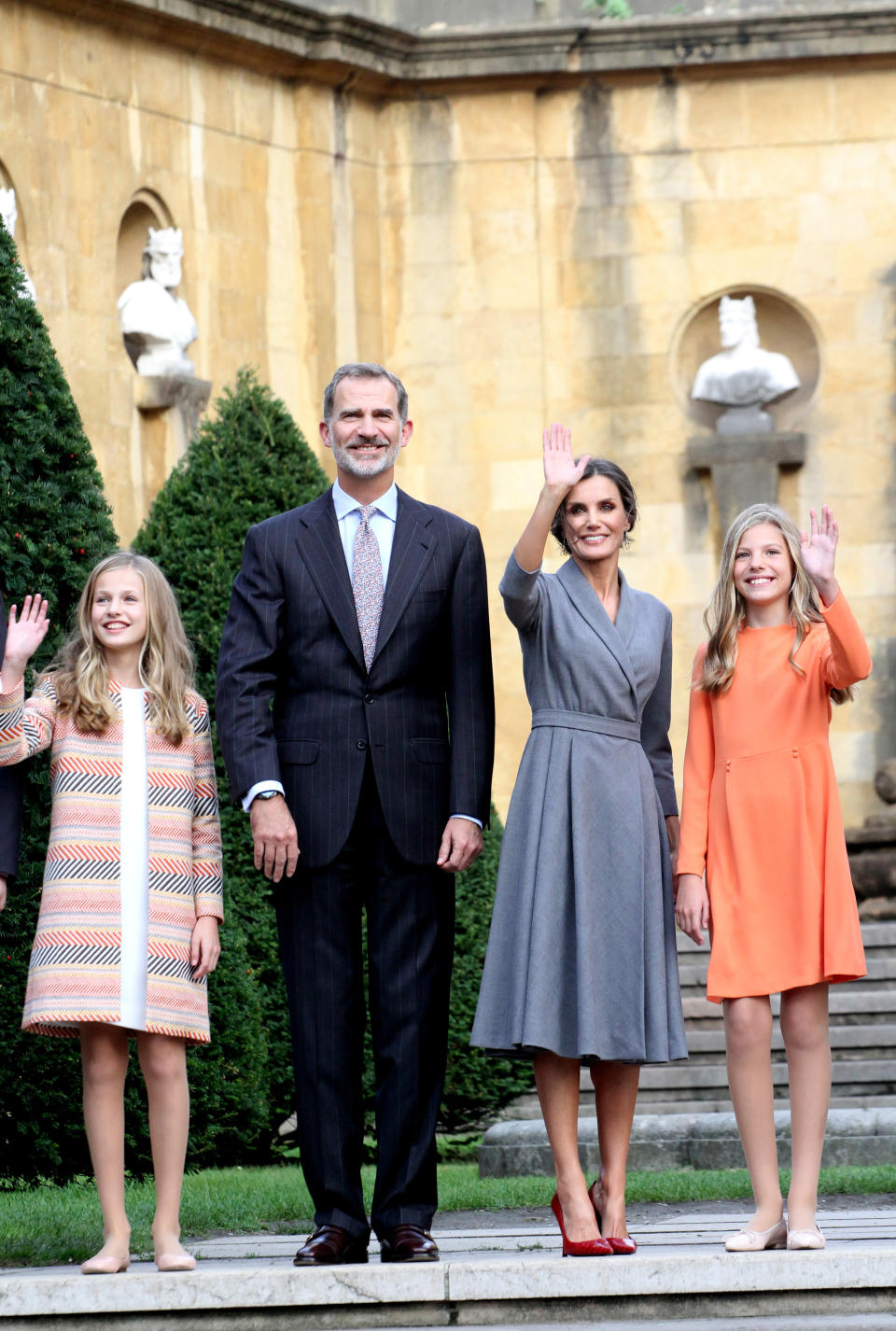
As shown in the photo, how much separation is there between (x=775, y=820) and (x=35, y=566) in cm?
307

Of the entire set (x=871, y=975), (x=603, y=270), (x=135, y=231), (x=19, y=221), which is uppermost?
(x=603, y=270)

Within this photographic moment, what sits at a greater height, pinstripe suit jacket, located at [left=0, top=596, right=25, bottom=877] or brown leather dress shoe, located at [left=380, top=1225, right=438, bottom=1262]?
pinstripe suit jacket, located at [left=0, top=596, right=25, bottom=877]

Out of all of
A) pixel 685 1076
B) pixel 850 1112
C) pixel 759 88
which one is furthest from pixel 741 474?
pixel 850 1112

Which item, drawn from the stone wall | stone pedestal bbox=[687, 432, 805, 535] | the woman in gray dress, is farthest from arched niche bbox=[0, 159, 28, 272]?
the woman in gray dress

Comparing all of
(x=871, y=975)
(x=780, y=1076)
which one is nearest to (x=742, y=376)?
(x=871, y=975)

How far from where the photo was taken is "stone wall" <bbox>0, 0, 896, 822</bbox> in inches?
587

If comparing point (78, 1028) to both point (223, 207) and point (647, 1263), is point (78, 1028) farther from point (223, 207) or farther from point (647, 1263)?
point (223, 207)

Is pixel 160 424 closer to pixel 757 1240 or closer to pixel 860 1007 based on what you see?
pixel 860 1007

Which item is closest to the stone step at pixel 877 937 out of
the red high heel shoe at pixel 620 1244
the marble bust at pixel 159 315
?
the marble bust at pixel 159 315

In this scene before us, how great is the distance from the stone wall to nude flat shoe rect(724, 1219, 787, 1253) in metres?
9.67

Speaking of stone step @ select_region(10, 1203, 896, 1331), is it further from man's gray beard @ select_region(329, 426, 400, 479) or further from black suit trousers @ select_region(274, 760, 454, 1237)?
man's gray beard @ select_region(329, 426, 400, 479)

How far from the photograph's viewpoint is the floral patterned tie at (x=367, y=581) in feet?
17.6

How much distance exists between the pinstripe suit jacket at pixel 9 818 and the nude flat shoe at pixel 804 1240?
2.02 m

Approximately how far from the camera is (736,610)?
554cm
